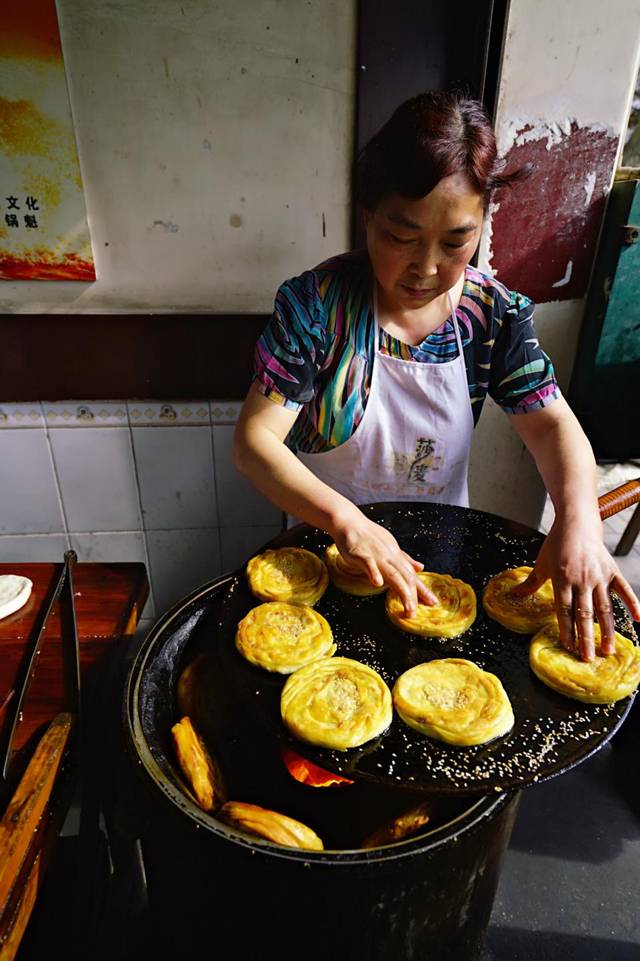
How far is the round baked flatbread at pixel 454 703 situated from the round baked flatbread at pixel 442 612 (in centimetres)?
11

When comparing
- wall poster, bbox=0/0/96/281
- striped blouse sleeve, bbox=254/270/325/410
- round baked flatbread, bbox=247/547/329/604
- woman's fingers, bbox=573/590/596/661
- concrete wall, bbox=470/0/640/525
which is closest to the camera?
woman's fingers, bbox=573/590/596/661

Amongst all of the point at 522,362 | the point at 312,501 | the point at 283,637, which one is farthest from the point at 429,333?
the point at 283,637

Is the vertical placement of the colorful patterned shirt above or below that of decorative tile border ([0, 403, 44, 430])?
above

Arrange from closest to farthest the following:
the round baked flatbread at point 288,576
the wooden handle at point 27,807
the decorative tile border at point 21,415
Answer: the wooden handle at point 27,807 → the round baked flatbread at point 288,576 → the decorative tile border at point 21,415

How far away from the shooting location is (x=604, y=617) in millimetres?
1450

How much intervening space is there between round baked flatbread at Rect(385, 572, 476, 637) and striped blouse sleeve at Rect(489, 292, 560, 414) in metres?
0.76

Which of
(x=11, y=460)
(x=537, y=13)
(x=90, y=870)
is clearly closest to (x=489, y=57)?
(x=537, y=13)

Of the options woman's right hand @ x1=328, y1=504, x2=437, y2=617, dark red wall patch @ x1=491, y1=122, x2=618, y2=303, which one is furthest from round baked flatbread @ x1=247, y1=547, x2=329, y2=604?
dark red wall patch @ x1=491, y1=122, x2=618, y2=303

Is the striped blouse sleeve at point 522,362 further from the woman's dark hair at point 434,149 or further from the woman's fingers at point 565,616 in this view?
the woman's fingers at point 565,616

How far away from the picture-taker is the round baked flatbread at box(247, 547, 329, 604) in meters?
1.59

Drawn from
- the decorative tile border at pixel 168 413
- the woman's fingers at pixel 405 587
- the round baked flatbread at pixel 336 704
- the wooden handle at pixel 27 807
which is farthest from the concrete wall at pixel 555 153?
the wooden handle at pixel 27 807

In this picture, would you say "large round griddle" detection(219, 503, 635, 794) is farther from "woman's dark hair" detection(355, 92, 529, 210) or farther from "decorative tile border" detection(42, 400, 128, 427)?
"decorative tile border" detection(42, 400, 128, 427)

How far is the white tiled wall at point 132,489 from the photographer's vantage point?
2846mm

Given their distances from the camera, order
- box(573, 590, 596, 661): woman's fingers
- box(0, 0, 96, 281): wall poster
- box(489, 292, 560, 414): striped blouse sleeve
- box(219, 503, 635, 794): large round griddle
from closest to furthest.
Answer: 1. box(219, 503, 635, 794): large round griddle
2. box(573, 590, 596, 661): woman's fingers
3. box(489, 292, 560, 414): striped blouse sleeve
4. box(0, 0, 96, 281): wall poster
